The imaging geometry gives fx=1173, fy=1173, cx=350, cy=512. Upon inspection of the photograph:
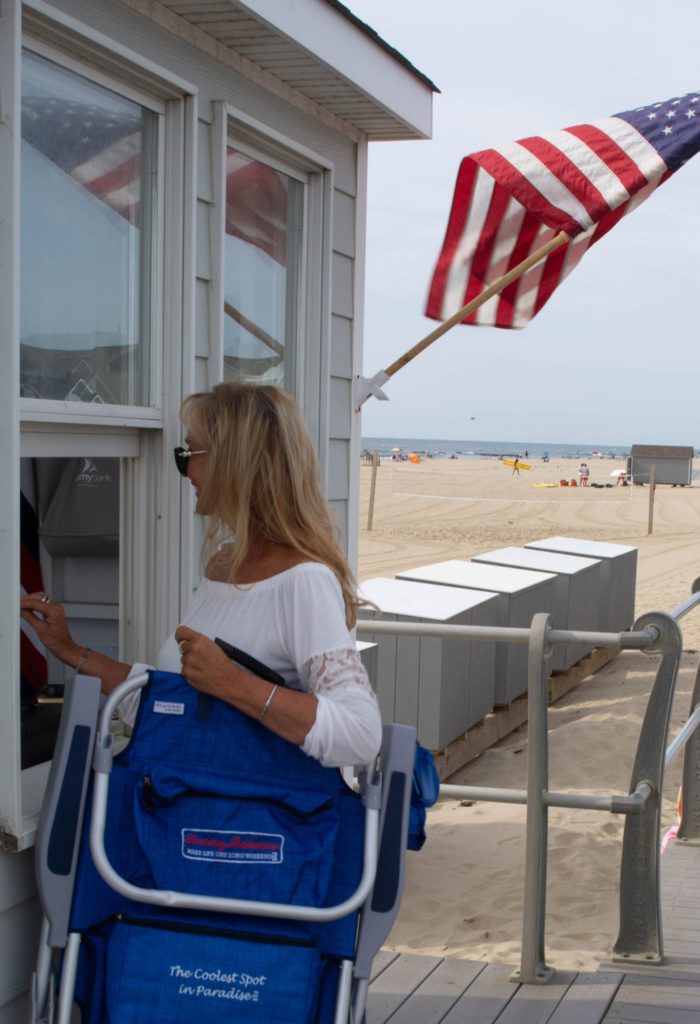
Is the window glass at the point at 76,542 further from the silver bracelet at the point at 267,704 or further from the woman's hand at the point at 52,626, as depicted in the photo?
the silver bracelet at the point at 267,704

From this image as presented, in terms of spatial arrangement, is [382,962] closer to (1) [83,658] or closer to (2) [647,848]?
(2) [647,848]

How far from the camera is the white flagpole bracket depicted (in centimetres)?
400

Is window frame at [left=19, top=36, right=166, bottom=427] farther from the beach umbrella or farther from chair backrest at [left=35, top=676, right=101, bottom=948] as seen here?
the beach umbrella

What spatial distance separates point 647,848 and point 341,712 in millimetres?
2017

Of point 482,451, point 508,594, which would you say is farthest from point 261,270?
point 482,451

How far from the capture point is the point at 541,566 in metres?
9.90

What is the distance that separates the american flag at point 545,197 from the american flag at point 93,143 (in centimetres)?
213

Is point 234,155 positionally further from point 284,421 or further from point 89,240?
point 284,421

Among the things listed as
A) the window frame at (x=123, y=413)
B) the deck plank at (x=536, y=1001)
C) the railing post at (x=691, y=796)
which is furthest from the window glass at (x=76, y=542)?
the railing post at (x=691, y=796)

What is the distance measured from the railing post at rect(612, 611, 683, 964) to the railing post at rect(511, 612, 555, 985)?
308 mm

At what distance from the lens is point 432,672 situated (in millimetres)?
6875

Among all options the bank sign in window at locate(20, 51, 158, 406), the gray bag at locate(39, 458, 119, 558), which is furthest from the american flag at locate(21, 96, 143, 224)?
the gray bag at locate(39, 458, 119, 558)

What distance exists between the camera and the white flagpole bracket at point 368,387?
4000 millimetres

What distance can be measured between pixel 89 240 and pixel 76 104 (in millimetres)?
301
